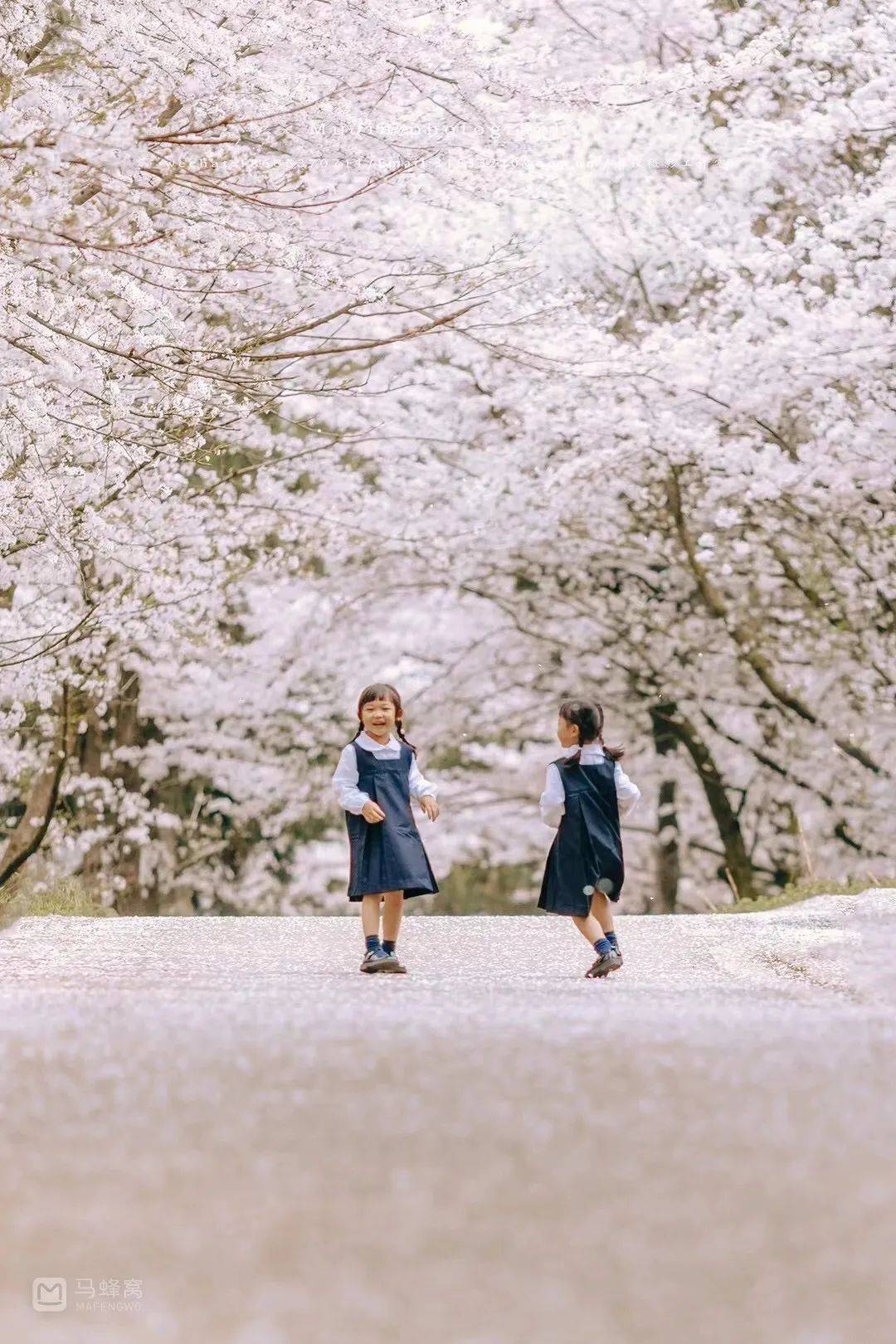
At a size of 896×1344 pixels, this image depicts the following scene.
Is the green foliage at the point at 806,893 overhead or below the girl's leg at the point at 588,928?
overhead

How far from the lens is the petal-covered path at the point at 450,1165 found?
9.68 feet

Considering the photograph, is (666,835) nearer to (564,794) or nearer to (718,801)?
(718,801)

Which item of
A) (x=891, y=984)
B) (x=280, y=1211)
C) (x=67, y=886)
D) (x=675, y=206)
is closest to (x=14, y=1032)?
(x=280, y=1211)

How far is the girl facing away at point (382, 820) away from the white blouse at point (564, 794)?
1.86 feet

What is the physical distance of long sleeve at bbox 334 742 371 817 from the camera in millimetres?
9320

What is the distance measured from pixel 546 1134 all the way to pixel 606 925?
515cm

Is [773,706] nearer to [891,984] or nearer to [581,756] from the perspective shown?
[581,756]

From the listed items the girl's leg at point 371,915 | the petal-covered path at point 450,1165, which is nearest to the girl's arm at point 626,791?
the girl's leg at point 371,915

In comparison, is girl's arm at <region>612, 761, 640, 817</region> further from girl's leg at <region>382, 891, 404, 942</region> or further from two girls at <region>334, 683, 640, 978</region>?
girl's leg at <region>382, 891, 404, 942</region>

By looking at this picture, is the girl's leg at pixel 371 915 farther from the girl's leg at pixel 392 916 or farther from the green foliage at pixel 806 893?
the green foliage at pixel 806 893

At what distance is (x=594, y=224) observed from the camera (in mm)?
18016
